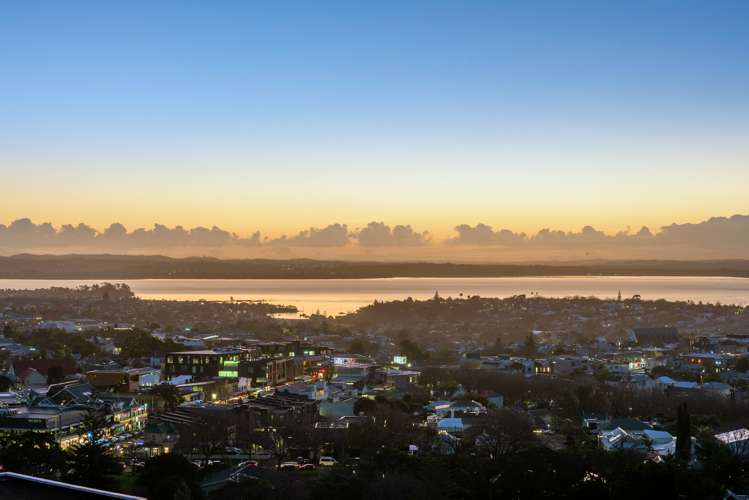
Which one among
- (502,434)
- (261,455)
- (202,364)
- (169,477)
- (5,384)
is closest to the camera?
(169,477)

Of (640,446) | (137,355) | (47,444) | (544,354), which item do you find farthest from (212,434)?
(544,354)

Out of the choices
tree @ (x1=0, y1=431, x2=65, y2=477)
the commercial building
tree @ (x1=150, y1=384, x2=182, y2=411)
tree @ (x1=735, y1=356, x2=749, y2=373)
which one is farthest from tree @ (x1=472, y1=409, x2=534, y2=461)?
tree @ (x1=735, y1=356, x2=749, y2=373)

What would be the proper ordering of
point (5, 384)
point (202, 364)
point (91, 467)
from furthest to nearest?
point (202, 364) → point (5, 384) → point (91, 467)

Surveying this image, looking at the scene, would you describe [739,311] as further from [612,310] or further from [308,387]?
[308,387]

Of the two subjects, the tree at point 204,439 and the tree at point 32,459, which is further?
the tree at point 204,439

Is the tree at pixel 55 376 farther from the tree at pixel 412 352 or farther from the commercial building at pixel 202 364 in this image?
the tree at pixel 412 352

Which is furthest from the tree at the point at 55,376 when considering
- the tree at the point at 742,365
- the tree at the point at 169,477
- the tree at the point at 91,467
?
the tree at the point at 742,365

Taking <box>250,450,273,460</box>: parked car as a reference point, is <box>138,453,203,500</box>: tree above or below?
above

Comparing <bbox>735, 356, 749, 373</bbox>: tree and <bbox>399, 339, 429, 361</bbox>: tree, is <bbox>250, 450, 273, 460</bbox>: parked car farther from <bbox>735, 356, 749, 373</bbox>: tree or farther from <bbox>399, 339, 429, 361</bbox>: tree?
<bbox>735, 356, 749, 373</bbox>: tree

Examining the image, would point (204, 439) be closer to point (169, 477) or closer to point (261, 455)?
point (261, 455)

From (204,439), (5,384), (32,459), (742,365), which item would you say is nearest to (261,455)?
(204,439)
